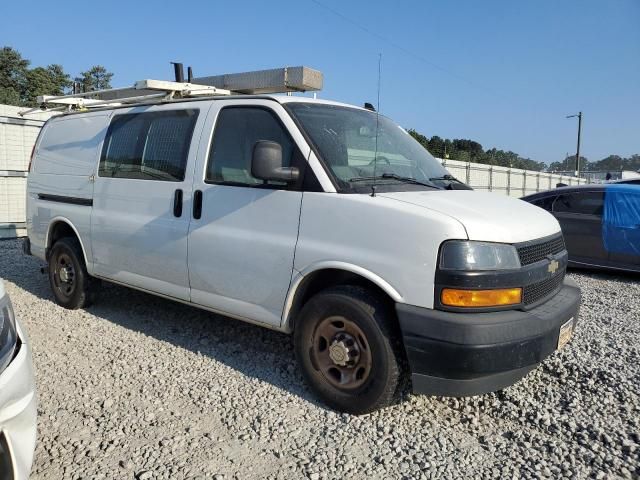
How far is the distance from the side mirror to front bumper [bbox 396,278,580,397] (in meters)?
1.16

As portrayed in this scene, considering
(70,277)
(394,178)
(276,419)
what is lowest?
(276,419)

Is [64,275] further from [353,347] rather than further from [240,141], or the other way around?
[353,347]

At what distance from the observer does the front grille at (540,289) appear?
3.03 m

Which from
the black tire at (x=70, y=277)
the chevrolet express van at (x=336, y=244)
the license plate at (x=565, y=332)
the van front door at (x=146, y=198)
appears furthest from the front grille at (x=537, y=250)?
the black tire at (x=70, y=277)

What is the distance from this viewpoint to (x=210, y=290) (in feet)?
13.0

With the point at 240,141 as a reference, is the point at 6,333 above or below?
below

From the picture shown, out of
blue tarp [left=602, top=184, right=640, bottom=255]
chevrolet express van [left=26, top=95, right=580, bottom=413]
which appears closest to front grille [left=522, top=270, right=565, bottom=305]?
chevrolet express van [left=26, top=95, right=580, bottom=413]

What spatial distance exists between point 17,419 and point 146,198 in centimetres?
260

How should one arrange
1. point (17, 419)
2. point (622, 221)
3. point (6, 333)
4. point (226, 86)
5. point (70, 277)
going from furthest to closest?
point (622, 221) → point (70, 277) → point (226, 86) → point (6, 333) → point (17, 419)

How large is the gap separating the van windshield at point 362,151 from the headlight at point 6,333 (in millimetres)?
1943

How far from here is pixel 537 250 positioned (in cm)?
320

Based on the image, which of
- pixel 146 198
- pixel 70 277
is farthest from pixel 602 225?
pixel 70 277

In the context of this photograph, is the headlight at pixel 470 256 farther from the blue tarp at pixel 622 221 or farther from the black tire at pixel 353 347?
the blue tarp at pixel 622 221

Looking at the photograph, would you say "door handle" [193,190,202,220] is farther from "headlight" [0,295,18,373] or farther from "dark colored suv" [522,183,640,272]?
"dark colored suv" [522,183,640,272]
